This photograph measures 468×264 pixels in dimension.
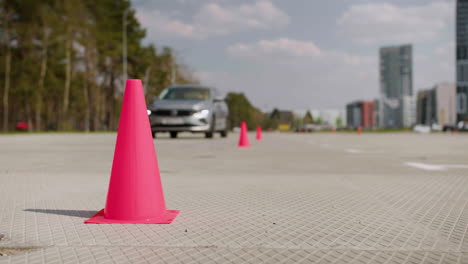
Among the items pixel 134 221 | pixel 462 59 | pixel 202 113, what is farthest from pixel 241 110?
pixel 134 221

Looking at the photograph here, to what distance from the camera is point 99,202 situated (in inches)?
196

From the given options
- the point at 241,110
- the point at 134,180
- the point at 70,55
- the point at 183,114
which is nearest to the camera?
the point at 134,180

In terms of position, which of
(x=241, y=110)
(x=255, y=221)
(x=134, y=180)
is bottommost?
(x=255, y=221)

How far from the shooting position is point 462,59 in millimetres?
183000

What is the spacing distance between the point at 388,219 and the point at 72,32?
46.8 metres

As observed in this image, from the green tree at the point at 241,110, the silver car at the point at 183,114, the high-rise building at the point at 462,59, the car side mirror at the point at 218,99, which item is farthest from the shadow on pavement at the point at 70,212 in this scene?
the high-rise building at the point at 462,59

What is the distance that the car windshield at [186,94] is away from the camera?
66.5ft

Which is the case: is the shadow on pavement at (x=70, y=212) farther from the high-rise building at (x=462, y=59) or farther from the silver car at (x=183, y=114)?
the high-rise building at (x=462, y=59)

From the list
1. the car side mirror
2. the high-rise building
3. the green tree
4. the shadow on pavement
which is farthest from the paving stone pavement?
the high-rise building

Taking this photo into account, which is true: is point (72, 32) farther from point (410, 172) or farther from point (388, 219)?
point (388, 219)

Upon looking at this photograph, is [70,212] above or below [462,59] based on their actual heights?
below

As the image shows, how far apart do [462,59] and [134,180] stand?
197467mm

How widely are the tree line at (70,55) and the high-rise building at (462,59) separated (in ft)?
466

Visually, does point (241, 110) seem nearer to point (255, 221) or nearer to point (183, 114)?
point (183, 114)
